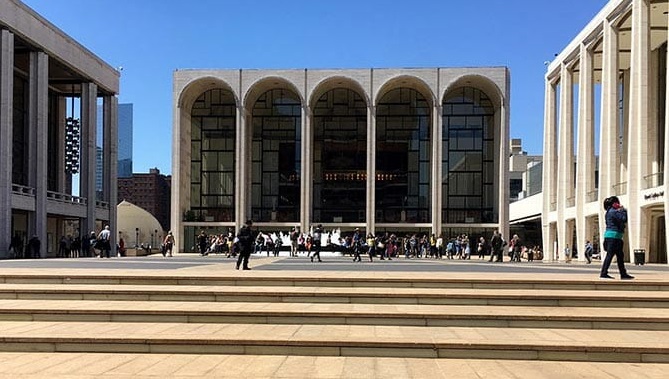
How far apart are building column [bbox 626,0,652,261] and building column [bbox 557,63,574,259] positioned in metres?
14.0

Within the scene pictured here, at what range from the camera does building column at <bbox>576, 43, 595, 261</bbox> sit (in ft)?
146

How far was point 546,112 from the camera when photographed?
55.5 meters

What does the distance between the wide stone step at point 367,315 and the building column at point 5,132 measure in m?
31.9

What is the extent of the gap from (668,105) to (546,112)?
79.7ft

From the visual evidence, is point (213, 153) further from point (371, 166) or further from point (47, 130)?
point (47, 130)

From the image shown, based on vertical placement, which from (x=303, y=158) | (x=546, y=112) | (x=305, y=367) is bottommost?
(x=305, y=367)

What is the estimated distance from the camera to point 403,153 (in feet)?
220

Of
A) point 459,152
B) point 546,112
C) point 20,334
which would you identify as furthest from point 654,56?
point 20,334

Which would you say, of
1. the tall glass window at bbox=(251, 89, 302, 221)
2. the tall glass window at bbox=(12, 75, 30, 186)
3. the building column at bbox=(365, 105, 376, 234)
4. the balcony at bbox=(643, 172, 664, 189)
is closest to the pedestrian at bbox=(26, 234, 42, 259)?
the tall glass window at bbox=(12, 75, 30, 186)

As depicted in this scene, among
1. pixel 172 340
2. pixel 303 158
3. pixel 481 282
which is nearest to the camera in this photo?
pixel 172 340

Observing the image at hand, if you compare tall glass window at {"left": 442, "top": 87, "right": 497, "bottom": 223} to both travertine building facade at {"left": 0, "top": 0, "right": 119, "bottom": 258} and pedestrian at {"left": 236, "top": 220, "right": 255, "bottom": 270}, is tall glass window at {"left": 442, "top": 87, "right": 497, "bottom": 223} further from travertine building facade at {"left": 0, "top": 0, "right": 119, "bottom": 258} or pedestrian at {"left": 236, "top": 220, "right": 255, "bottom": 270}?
pedestrian at {"left": 236, "top": 220, "right": 255, "bottom": 270}

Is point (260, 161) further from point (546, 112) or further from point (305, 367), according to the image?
point (305, 367)

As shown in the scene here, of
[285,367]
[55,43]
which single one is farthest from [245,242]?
[55,43]

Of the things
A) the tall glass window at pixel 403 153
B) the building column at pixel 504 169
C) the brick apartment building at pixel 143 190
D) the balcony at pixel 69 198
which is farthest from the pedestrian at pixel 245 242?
the brick apartment building at pixel 143 190
